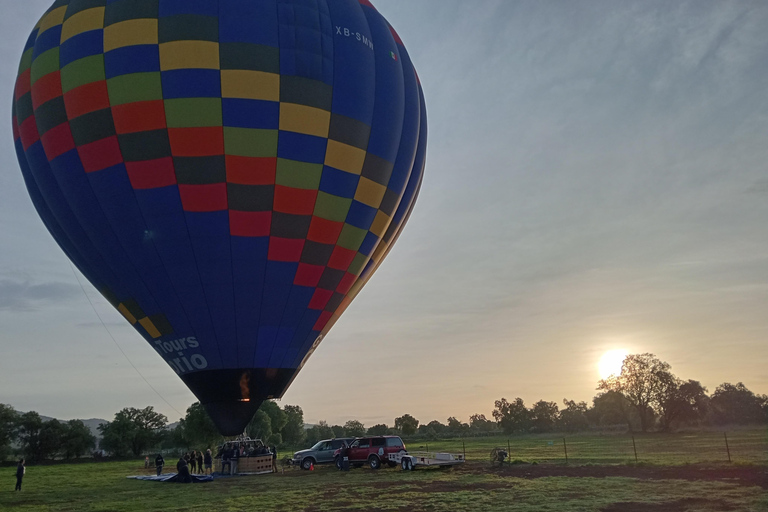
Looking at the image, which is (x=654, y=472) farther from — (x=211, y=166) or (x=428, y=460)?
(x=211, y=166)

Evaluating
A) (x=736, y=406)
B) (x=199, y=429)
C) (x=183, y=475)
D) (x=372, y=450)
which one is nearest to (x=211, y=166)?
(x=183, y=475)

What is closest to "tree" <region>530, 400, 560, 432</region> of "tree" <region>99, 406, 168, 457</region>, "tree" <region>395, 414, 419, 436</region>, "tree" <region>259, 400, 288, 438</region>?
"tree" <region>395, 414, 419, 436</region>

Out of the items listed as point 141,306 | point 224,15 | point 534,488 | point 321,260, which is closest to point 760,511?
point 534,488

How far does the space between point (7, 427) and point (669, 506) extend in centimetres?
6561

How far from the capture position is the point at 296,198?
645 inches

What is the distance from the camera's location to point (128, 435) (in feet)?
200

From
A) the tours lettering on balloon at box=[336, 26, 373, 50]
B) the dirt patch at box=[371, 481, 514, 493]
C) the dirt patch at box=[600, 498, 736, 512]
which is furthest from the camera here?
the tours lettering on balloon at box=[336, 26, 373, 50]

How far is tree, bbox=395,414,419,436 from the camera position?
84.9m

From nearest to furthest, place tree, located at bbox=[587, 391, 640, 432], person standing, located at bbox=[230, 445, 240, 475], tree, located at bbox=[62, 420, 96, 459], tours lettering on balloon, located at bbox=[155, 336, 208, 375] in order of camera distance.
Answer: tours lettering on balloon, located at bbox=[155, 336, 208, 375] → person standing, located at bbox=[230, 445, 240, 475] → tree, located at bbox=[62, 420, 96, 459] → tree, located at bbox=[587, 391, 640, 432]

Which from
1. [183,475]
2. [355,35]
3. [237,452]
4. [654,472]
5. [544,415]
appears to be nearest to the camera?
[654,472]

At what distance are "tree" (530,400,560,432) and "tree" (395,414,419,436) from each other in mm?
23595

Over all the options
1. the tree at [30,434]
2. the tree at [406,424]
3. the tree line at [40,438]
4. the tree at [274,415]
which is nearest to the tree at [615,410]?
the tree at [406,424]

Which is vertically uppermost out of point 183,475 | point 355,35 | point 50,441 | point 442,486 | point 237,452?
point 355,35

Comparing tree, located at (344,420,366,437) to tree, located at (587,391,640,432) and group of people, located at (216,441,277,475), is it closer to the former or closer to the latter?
tree, located at (587,391,640,432)
